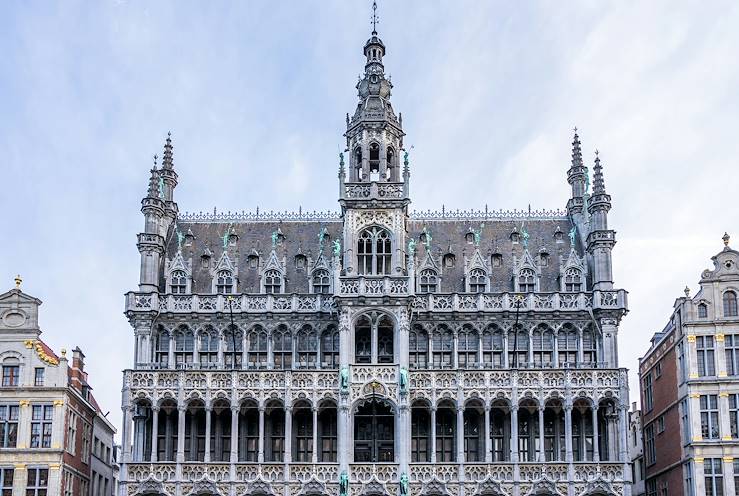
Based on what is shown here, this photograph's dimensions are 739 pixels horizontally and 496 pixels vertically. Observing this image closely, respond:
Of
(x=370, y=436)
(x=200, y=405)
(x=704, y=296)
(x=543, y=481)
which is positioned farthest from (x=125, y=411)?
(x=704, y=296)

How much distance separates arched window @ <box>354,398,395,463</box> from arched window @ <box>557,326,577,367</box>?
12.5 metres

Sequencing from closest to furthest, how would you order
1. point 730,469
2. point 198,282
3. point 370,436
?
point 730,469 < point 370,436 < point 198,282

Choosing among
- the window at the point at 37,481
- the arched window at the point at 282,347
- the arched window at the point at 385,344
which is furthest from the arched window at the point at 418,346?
the window at the point at 37,481

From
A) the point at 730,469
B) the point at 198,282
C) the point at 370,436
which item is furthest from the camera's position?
the point at 198,282

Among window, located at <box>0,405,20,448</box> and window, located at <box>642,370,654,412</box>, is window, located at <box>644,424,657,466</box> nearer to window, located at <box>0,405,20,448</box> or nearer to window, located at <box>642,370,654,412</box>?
window, located at <box>642,370,654,412</box>

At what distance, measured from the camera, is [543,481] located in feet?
220

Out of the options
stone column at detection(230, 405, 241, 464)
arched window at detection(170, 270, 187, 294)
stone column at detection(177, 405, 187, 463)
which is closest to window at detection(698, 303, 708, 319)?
stone column at detection(230, 405, 241, 464)

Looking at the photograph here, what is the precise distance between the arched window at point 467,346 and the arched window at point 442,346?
62cm

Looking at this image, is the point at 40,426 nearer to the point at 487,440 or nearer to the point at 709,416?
the point at 487,440

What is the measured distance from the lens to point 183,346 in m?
74.2

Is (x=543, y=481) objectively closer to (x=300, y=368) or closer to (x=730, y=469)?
(x=730, y=469)

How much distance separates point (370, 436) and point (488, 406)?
27.1ft

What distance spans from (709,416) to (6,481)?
1761 inches

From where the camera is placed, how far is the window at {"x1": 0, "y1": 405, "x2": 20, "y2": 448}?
68.0m
